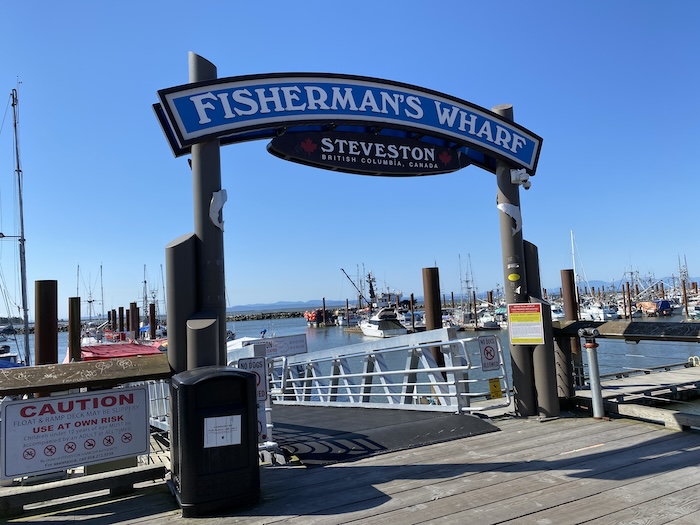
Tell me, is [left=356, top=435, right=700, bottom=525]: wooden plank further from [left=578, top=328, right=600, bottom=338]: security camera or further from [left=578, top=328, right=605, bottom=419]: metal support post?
[left=578, top=328, right=600, bottom=338]: security camera

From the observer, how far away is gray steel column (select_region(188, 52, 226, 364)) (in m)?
5.29

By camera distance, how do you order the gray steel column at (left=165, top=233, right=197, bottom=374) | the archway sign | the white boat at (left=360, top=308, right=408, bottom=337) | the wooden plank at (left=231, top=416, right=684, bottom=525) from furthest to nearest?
the white boat at (left=360, top=308, right=408, bottom=337)
the archway sign
the gray steel column at (left=165, top=233, right=197, bottom=374)
the wooden plank at (left=231, top=416, right=684, bottom=525)

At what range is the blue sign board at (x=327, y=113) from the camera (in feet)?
17.7

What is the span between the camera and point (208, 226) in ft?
17.7

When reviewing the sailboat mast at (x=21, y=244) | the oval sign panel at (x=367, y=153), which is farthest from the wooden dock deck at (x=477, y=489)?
the sailboat mast at (x=21, y=244)

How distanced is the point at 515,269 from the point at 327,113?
3.59 m

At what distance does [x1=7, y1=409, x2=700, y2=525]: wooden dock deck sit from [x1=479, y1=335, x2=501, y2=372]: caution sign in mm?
1456

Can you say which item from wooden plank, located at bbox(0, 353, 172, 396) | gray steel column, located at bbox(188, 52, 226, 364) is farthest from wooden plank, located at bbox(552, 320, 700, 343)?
wooden plank, located at bbox(0, 353, 172, 396)

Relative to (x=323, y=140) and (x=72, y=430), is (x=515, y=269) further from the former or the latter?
(x=72, y=430)

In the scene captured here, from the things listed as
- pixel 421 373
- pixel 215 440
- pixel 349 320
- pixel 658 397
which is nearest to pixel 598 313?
pixel 349 320

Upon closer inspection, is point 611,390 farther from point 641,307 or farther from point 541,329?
point 641,307

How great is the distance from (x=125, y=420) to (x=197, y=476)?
1.07 metres

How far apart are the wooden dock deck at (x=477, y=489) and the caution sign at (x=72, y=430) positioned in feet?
1.37

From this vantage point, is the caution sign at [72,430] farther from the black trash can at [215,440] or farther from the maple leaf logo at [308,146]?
the maple leaf logo at [308,146]
